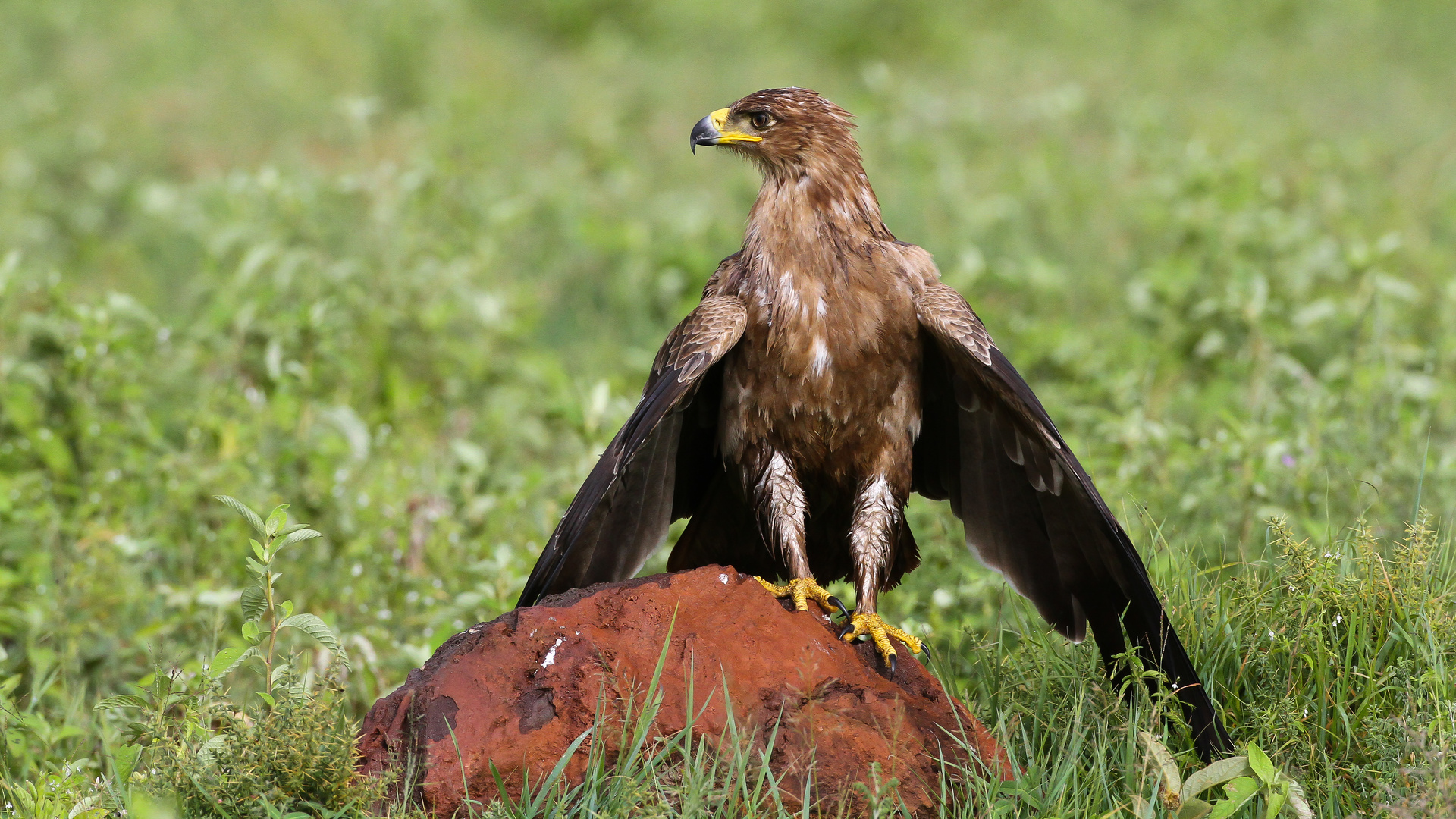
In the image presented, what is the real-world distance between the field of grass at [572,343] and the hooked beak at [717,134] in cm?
135

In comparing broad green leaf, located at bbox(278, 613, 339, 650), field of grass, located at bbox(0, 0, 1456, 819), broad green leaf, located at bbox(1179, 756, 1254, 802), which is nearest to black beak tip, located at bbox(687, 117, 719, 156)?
field of grass, located at bbox(0, 0, 1456, 819)

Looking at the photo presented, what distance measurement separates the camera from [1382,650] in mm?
2965

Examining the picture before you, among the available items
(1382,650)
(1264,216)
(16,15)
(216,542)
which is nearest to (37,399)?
(216,542)

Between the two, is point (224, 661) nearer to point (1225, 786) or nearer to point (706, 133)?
point (706, 133)

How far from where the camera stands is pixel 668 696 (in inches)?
108

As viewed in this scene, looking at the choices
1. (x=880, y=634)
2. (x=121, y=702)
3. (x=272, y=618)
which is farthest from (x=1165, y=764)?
(x=121, y=702)

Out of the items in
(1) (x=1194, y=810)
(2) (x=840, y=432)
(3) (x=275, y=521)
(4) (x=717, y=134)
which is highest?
(4) (x=717, y=134)

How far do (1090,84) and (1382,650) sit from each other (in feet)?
33.4

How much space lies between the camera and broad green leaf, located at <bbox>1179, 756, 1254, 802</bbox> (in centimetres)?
265

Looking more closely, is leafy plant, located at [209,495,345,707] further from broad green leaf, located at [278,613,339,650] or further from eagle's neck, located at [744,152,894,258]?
eagle's neck, located at [744,152,894,258]

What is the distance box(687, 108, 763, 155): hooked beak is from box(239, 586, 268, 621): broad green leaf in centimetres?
160

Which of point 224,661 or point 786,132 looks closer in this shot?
point 224,661

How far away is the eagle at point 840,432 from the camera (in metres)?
3.06

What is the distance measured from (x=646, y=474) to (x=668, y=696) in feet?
2.64
